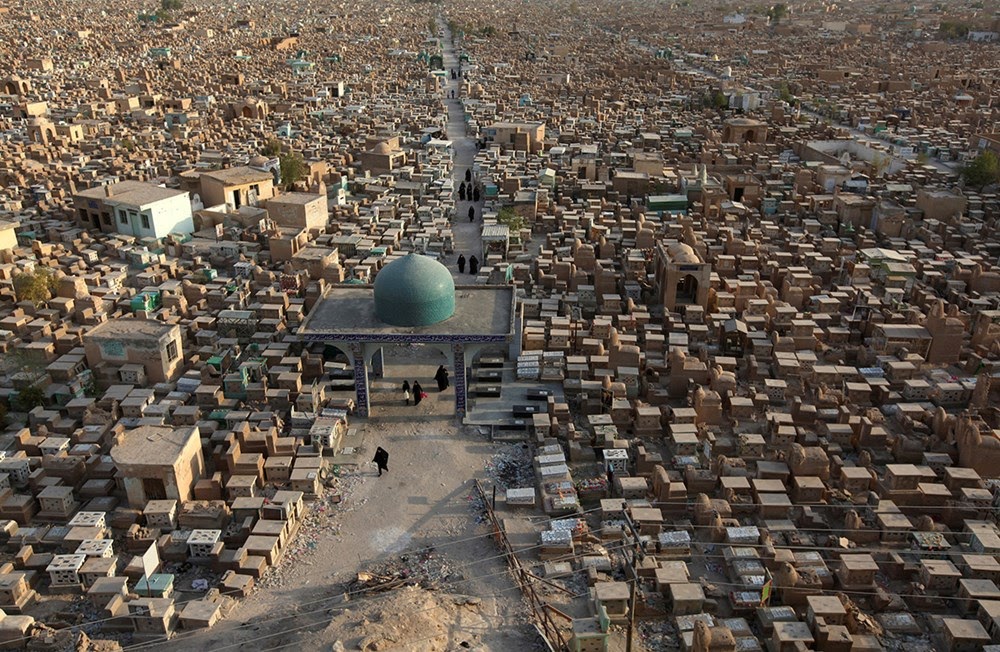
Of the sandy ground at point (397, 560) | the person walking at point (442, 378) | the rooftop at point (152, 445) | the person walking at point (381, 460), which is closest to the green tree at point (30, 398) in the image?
the rooftop at point (152, 445)

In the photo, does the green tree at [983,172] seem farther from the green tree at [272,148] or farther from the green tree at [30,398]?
the green tree at [30,398]

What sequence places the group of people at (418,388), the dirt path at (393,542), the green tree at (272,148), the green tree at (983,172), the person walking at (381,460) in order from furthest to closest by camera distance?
the green tree at (272,148)
the green tree at (983,172)
the group of people at (418,388)
the person walking at (381,460)
the dirt path at (393,542)

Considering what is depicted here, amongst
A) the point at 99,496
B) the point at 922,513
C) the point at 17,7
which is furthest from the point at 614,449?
the point at 17,7

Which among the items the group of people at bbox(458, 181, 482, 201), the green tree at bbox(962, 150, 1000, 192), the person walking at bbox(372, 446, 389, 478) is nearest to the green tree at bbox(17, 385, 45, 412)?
the person walking at bbox(372, 446, 389, 478)

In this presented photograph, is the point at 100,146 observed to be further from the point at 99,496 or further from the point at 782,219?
the point at 782,219

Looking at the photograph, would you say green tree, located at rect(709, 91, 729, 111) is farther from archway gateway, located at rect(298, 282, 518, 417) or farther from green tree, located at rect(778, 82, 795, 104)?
archway gateway, located at rect(298, 282, 518, 417)

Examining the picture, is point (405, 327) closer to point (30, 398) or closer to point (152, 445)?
point (152, 445)
